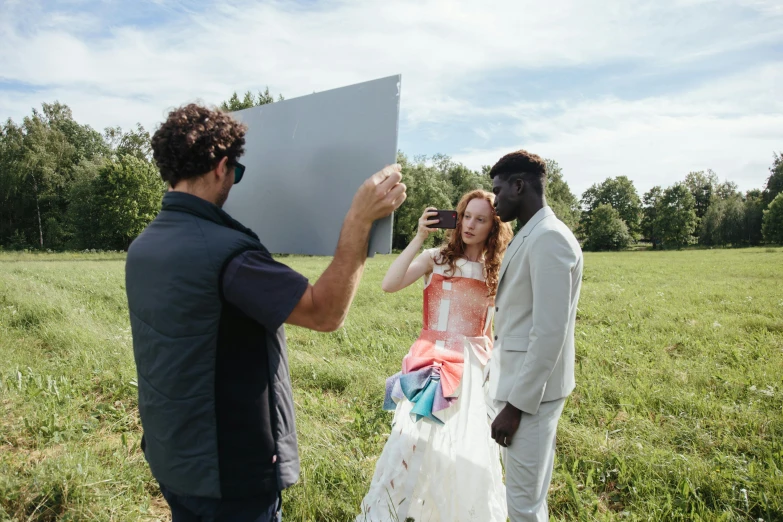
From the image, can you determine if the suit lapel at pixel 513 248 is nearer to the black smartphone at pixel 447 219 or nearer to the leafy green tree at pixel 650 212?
the black smartphone at pixel 447 219

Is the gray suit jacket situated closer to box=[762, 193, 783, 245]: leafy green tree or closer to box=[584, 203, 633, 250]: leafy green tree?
box=[762, 193, 783, 245]: leafy green tree

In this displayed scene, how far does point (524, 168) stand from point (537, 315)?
0.84 metres

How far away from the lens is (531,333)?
2326mm

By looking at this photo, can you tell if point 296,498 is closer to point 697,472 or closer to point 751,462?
point 697,472

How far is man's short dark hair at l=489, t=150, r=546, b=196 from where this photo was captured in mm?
2578

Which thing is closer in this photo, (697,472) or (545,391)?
(545,391)

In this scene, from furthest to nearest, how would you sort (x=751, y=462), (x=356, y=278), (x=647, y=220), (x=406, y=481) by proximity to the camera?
(x=647, y=220) < (x=751, y=462) < (x=406, y=481) < (x=356, y=278)

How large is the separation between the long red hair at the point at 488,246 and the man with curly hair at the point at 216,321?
5.99ft

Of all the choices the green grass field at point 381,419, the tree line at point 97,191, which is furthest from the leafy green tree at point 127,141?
the green grass field at point 381,419

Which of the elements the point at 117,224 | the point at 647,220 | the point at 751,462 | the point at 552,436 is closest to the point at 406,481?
the point at 552,436

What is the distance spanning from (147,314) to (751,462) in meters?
4.45

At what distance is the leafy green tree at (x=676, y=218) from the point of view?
75188 mm

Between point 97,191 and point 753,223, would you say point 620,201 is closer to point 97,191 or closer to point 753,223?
point 753,223

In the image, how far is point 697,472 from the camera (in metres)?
3.65
